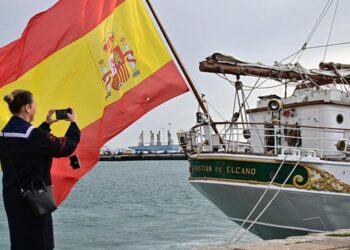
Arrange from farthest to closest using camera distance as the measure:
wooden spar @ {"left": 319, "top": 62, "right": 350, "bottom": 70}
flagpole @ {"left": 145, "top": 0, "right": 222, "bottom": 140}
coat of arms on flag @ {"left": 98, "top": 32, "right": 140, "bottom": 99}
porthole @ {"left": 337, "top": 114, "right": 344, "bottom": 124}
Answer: wooden spar @ {"left": 319, "top": 62, "right": 350, "bottom": 70} → porthole @ {"left": 337, "top": 114, "right": 344, "bottom": 124} → flagpole @ {"left": 145, "top": 0, "right": 222, "bottom": 140} → coat of arms on flag @ {"left": 98, "top": 32, "right": 140, "bottom": 99}

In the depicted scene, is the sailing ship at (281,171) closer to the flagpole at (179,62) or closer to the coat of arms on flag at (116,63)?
the flagpole at (179,62)

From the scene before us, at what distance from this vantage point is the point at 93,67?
848 cm

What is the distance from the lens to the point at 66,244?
60.5 feet

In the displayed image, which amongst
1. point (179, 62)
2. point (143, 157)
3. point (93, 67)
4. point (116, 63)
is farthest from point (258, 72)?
point (143, 157)

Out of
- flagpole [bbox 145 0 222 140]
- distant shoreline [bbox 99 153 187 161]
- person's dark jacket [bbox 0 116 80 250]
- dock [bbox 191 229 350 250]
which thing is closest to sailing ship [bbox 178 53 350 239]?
flagpole [bbox 145 0 222 140]

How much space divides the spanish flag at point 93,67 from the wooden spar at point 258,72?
710 cm

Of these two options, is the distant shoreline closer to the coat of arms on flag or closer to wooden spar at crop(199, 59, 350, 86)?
wooden spar at crop(199, 59, 350, 86)

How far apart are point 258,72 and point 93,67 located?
957 centimetres

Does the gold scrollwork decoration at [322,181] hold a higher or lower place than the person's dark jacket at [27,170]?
lower

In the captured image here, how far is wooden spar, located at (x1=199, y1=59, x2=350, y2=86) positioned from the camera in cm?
1639

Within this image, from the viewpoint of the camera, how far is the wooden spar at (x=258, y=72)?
16.4 meters

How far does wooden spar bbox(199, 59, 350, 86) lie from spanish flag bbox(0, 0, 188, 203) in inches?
279

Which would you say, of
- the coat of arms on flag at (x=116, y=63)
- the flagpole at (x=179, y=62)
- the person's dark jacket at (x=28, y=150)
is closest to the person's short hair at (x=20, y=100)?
the person's dark jacket at (x=28, y=150)

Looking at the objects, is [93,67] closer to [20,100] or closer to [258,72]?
[20,100]
